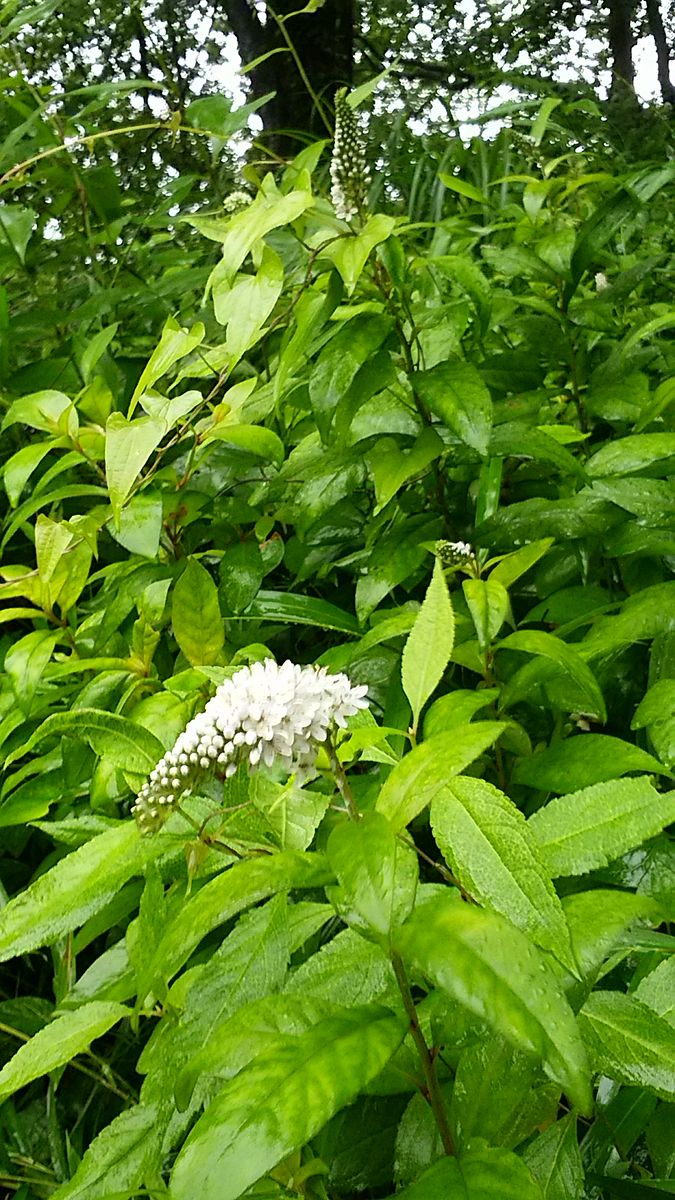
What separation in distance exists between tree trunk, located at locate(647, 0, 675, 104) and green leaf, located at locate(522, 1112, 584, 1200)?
7455mm

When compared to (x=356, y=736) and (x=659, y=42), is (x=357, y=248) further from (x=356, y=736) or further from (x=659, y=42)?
(x=659, y=42)

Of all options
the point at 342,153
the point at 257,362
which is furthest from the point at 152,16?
the point at 342,153

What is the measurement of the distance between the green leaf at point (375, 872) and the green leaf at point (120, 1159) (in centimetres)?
25

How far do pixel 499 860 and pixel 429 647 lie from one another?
0.19m

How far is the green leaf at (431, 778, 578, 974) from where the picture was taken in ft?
1.47

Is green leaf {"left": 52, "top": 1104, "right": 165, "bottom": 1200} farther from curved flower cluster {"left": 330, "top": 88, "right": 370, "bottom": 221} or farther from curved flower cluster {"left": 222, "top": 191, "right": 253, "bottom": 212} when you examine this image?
curved flower cluster {"left": 222, "top": 191, "right": 253, "bottom": 212}

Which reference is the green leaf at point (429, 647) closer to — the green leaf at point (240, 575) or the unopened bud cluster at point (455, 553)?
the unopened bud cluster at point (455, 553)

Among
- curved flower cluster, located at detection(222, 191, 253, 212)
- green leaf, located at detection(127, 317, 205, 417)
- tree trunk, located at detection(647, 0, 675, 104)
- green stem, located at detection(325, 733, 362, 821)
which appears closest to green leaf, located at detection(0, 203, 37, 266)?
curved flower cluster, located at detection(222, 191, 253, 212)

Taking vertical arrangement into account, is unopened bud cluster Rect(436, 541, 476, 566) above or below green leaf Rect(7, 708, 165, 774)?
below

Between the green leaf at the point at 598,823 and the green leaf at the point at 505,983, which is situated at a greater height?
the green leaf at the point at 505,983

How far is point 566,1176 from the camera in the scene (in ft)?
1.91

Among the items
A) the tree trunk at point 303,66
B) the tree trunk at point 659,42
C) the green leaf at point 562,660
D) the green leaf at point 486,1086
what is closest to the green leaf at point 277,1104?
the green leaf at point 486,1086

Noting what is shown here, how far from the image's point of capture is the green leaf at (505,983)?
1.28 ft

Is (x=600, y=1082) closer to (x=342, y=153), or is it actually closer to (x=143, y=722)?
(x=143, y=722)
